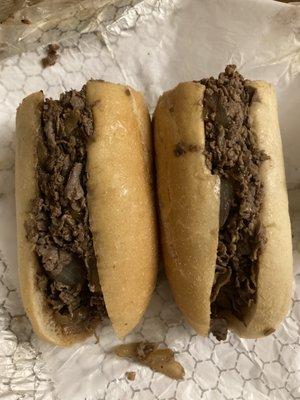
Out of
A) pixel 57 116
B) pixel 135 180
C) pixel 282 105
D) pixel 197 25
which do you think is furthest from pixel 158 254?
pixel 197 25

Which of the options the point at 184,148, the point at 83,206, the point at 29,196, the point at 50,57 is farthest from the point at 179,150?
the point at 50,57

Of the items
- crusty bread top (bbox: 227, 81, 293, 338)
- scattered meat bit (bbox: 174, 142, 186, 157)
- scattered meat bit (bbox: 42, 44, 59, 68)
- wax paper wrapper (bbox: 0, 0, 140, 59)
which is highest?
wax paper wrapper (bbox: 0, 0, 140, 59)

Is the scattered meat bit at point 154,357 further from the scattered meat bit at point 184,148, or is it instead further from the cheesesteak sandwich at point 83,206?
the scattered meat bit at point 184,148

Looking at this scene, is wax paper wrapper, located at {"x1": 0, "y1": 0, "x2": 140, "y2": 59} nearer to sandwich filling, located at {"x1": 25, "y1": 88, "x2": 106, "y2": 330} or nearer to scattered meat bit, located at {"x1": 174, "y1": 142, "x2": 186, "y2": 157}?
sandwich filling, located at {"x1": 25, "y1": 88, "x2": 106, "y2": 330}

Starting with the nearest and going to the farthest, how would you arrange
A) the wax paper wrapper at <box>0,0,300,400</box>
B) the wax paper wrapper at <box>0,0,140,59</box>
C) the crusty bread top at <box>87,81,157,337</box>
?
the crusty bread top at <box>87,81,157,337</box>
the wax paper wrapper at <box>0,0,300,400</box>
the wax paper wrapper at <box>0,0,140,59</box>

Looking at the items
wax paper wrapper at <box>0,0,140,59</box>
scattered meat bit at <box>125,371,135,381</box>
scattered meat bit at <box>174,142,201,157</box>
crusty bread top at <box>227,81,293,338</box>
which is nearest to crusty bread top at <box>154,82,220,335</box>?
scattered meat bit at <box>174,142,201,157</box>

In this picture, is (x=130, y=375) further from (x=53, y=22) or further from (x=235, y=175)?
(x=53, y=22)
